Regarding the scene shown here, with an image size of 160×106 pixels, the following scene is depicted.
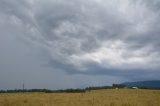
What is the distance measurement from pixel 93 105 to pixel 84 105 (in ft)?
3.15

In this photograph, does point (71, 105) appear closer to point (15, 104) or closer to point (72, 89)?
point (15, 104)

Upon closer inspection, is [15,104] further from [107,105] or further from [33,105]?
[107,105]

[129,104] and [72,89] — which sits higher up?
[72,89]

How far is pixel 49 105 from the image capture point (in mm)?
32688

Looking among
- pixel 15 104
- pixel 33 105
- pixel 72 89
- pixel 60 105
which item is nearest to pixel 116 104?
pixel 60 105

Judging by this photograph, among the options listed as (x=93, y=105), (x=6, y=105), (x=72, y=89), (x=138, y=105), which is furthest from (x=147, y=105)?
(x=72, y=89)

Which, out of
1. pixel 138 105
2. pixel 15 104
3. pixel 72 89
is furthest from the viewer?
pixel 72 89

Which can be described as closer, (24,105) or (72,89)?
(24,105)

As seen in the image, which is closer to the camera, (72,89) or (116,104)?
(116,104)

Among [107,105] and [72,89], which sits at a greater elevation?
[72,89]

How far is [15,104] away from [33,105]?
110 inches

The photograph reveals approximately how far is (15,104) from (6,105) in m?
1.05

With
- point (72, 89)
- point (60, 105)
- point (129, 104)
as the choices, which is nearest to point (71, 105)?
point (60, 105)

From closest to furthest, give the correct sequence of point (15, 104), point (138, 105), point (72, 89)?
point (138, 105) → point (15, 104) → point (72, 89)
